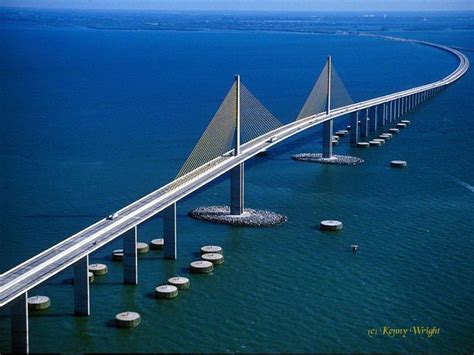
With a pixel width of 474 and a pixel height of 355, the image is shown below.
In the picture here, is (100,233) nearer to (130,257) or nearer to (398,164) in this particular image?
(130,257)

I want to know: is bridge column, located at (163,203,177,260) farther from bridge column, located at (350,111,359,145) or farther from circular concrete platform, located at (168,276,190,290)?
bridge column, located at (350,111,359,145)

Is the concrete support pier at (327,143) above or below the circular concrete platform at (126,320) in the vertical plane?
above

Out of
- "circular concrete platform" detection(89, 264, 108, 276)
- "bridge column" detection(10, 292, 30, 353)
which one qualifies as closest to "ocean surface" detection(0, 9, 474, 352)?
"circular concrete platform" detection(89, 264, 108, 276)

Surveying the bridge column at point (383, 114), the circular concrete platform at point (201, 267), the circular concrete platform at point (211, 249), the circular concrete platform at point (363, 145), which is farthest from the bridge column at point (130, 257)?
the bridge column at point (383, 114)

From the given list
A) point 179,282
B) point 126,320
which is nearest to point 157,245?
point 179,282

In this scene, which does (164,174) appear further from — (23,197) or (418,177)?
(418,177)

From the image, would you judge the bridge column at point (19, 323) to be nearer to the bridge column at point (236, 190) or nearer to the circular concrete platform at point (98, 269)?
the circular concrete platform at point (98, 269)
